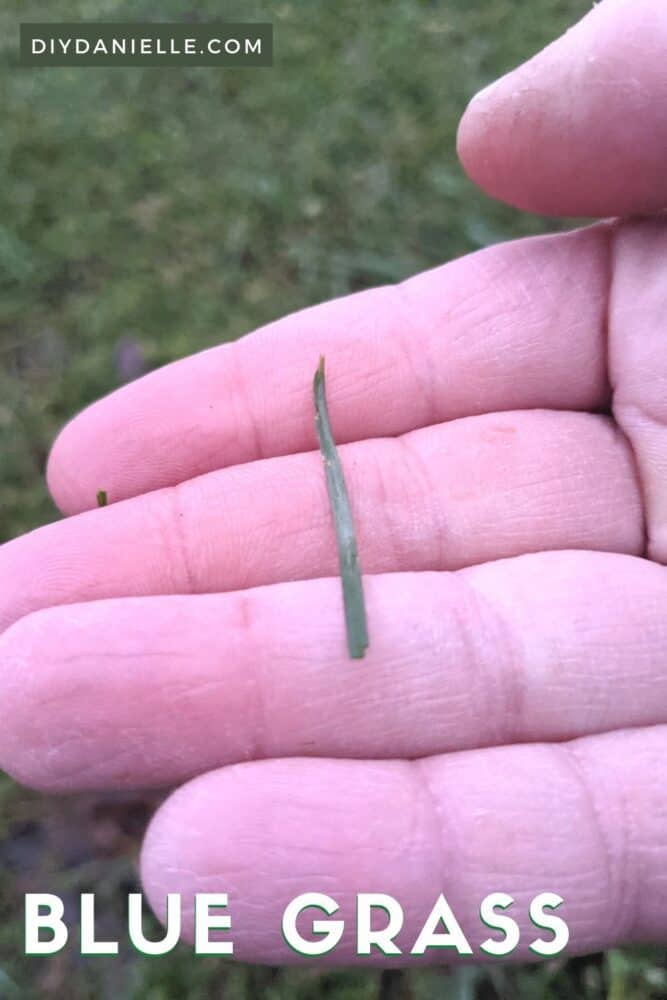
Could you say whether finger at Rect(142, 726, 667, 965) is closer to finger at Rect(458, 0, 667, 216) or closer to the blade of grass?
the blade of grass

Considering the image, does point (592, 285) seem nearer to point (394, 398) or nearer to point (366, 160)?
point (394, 398)

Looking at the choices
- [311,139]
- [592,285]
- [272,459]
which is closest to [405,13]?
[311,139]

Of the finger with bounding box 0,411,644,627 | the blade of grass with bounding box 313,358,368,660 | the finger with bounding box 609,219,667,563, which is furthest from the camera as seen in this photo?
the finger with bounding box 609,219,667,563

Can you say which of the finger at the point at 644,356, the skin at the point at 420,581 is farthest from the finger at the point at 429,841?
the finger at the point at 644,356

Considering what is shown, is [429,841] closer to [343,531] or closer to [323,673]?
[323,673]

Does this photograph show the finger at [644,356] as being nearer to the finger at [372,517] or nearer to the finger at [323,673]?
the finger at [372,517]

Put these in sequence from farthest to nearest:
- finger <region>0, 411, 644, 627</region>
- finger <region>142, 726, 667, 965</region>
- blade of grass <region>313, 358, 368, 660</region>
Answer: finger <region>0, 411, 644, 627</region> < blade of grass <region>313, 358, 368, 660</region> < finger <region>142, 726, 667, 965</region>

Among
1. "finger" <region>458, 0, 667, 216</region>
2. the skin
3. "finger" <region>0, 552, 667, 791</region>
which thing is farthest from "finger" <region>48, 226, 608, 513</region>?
"finger" <region>0, 552, 667, 791</region>
